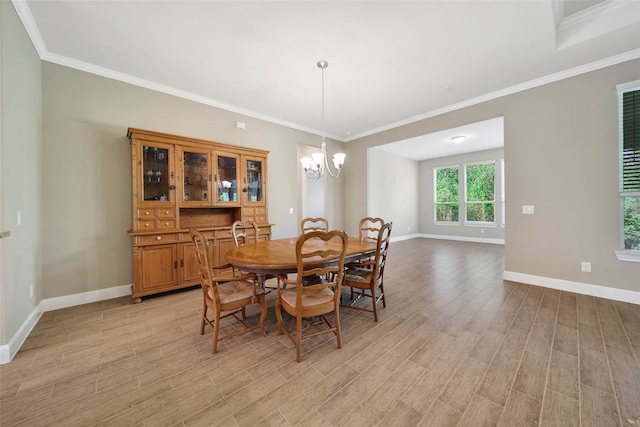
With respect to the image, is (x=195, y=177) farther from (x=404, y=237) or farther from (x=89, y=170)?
(x=404, y=237)

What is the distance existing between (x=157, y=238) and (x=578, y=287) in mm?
5615

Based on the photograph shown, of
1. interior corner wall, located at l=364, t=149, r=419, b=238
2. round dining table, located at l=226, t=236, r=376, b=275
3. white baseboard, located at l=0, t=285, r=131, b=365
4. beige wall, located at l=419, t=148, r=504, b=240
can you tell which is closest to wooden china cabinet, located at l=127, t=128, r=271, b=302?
white baseboard, located at l=0, t=285, r=131, b=365

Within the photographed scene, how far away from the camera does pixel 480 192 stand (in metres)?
7.45

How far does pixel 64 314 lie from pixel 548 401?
4409mm

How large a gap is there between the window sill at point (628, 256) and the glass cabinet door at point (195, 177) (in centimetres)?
545

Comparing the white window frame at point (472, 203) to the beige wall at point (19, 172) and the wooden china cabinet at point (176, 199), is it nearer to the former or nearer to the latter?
the wooden china cabinet at point (176, 199)

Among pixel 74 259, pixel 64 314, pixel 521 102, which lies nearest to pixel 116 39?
pixel 74 259

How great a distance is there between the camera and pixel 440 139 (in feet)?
19.6

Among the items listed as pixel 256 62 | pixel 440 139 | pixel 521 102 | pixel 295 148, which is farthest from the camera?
pixel 440 139

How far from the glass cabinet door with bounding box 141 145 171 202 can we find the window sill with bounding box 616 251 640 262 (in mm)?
5781

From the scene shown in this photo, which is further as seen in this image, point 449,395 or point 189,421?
point 449,395

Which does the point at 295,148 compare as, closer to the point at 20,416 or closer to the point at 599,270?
the point at 20,416

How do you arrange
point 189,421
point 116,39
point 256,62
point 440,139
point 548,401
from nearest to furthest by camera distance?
point 189,421, point 548,401, point 116,39, point 256,62, point 440,139

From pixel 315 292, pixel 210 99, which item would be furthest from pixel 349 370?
pixel 210 99
